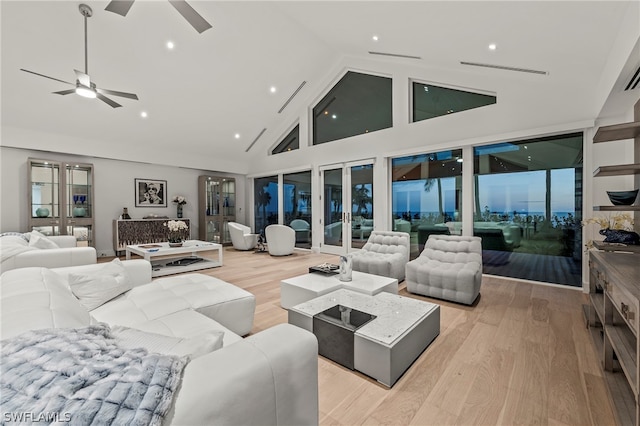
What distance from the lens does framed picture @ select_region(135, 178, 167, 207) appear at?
22.9ft

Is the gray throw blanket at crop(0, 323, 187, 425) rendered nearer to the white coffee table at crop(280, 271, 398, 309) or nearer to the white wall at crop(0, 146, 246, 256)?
the white coffee table at crop(280, 271, 398, 309)

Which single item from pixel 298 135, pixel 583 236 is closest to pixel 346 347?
pixel 583 236

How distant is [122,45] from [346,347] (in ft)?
16.9

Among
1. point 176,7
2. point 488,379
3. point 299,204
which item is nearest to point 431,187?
point 299,204

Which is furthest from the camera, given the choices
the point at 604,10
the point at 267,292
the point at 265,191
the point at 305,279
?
the point at 265,191

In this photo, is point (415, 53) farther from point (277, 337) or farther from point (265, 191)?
point (265, 191)

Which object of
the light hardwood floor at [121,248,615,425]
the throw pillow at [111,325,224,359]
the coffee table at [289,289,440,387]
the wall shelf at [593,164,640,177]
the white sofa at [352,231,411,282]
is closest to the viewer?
the throw pillow at [111,325,224,359]

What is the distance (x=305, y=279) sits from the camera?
3248 millimetres

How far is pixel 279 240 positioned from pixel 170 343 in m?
5.39

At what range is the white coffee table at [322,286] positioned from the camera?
285 centimetres

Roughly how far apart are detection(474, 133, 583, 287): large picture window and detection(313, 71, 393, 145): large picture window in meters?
2.19

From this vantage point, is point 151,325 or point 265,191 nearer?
point 151,325

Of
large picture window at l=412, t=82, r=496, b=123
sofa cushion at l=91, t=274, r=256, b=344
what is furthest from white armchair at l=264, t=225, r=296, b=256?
sofa cushion at l=91, t=274, r=256, b=344

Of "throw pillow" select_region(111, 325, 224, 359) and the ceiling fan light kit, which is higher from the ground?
the ceiling fan light kit
